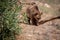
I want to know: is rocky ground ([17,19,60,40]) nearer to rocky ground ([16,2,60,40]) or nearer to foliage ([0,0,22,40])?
rocky ground ([16,2,60,40])

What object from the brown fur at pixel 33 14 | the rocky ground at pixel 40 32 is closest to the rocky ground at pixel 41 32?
the rocky ground at pixel 40 32

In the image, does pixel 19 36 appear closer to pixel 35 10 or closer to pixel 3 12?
pixel 3 12

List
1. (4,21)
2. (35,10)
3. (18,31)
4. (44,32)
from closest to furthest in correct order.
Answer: (4,21) → (18,31) → (44,32) → (35,10)

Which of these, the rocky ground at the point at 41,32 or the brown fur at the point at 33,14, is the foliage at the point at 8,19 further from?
the brown fur at the point at 33,14

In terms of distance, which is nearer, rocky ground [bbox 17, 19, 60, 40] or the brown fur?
rocky ground [bbox 17, 19, 60, 40]

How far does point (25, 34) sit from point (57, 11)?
334 centimetres

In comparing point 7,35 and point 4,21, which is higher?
point 4,21

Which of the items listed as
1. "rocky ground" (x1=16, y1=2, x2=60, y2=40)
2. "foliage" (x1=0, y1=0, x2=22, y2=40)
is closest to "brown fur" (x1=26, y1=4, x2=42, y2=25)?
"rocky ground" (x1=16, y1=2, x2=60, y2=40)

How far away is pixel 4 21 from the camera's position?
16.4ft

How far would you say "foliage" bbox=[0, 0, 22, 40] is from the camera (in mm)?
5012

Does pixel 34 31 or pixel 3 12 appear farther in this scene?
pixel 34 31

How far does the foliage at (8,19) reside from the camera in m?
5.01

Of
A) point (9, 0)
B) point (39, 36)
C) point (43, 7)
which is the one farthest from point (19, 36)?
point (43, 7)

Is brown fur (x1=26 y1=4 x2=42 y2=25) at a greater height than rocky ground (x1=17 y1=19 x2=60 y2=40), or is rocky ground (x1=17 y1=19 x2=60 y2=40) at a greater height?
brown fur (x1=26 y1=4 x2=42 y2=25)
